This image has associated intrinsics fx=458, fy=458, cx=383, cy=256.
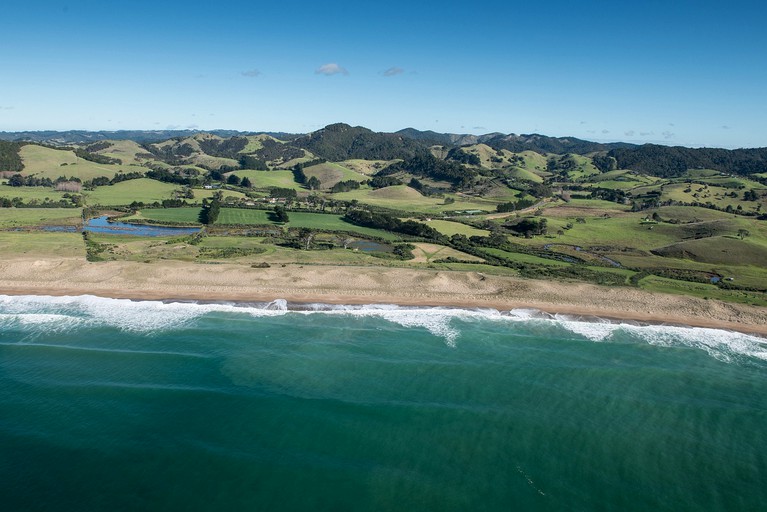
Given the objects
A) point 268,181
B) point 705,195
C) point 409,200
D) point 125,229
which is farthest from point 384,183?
point 705,195

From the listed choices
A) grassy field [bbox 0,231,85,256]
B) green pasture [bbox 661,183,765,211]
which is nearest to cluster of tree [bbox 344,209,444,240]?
grassy field [bbox 0,231,85,256]

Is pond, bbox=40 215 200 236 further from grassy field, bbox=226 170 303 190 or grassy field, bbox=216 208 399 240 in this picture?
grassy field, bbox=226 170 303 190

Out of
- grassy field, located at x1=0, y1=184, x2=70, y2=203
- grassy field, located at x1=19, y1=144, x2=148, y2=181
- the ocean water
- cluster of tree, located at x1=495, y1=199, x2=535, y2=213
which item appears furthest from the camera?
grassy field, located at x1=19, y1=144, x2=148, y2=181

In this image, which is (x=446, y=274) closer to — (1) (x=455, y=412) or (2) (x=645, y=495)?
(1) (x=455, y=412)

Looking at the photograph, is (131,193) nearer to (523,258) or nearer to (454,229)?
(454,229)

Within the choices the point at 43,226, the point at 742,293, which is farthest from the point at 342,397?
the point at 43,226

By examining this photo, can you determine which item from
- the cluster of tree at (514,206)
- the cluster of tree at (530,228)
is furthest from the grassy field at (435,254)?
the cluster of tree at (514,206)

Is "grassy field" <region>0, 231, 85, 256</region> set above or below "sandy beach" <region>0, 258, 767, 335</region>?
above
